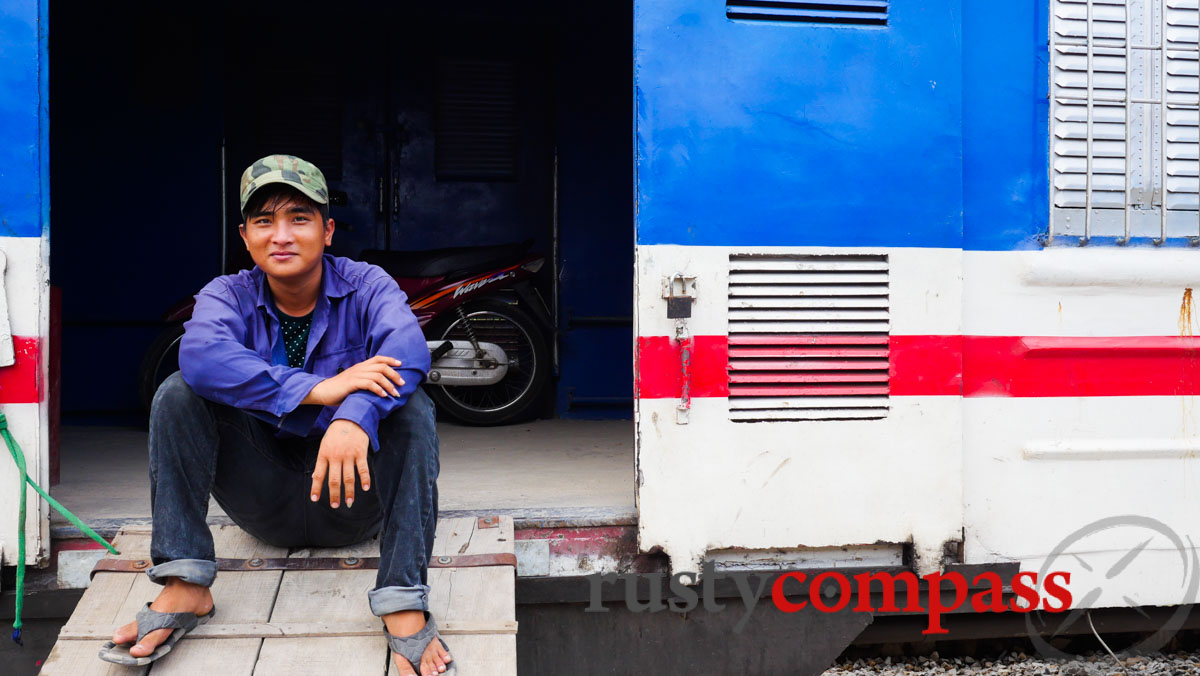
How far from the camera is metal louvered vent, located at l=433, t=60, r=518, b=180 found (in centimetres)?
504

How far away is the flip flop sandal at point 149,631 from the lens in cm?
201

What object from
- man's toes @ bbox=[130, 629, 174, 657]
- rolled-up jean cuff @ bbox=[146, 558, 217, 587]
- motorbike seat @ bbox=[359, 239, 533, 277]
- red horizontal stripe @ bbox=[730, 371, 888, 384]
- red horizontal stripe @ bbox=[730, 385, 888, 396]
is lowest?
man's toes @ bbox=[130, 629, 174, 657]

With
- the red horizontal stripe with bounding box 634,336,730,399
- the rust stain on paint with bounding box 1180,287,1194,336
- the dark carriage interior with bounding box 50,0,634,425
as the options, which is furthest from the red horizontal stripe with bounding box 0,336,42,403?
the rust stain on paint with bounding box 1180,287,1194,336

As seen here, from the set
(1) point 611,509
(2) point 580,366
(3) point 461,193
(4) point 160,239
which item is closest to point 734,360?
(1) point 611,509

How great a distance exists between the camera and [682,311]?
2588 mm

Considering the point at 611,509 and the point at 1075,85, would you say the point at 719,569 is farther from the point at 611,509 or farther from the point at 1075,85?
the point at 1075,85

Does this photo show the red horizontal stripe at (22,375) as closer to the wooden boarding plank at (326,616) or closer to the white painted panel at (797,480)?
the wooden boarding plank at (326,616)

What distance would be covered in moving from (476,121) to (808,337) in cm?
296

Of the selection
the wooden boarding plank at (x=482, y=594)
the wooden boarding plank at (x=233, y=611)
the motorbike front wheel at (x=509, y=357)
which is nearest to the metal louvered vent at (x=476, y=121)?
the motorbike front wheel at (x=509, y=357)

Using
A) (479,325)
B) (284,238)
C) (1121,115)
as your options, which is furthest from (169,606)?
(1121,115)

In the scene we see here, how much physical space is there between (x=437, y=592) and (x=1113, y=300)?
86.8 inches

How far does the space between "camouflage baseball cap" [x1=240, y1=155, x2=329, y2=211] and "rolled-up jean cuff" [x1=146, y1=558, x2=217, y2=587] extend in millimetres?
875

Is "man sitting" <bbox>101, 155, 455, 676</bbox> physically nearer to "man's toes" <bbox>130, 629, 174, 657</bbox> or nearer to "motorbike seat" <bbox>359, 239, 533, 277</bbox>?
"man's toes" <bbox>130, 629, 174, 657</bbox>

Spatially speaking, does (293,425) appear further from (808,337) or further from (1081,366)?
(1081,366)
